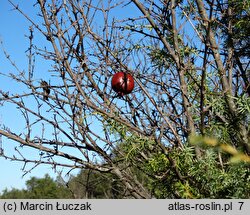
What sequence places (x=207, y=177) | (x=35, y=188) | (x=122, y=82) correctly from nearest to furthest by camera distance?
(x=207, y=177), (x=122, y=82), (x=35, y=188)

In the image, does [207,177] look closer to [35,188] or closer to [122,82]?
[122,82]

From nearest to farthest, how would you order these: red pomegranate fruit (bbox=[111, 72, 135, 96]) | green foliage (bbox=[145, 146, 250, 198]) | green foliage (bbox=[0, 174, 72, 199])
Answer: green foliage (bbox=[145, 146, 250, 198])
red pomegranate fruit (bbox=[111, 72, 135, 96])
green foliage (bbox=[0, 174, 72, 199])

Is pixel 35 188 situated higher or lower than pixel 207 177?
higher

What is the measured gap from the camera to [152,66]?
130 inches

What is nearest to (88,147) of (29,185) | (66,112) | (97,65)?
(66,112)

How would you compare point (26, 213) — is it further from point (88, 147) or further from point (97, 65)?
point (97, 65)

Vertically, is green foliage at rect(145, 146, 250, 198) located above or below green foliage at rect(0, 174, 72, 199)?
below

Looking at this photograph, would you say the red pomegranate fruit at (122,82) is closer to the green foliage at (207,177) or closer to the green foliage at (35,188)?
the green foliage at (207,177)

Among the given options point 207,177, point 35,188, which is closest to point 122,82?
point 207,177

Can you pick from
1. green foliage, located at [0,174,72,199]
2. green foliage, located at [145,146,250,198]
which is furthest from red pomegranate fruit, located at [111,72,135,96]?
green foliage, located at [0,174,72,199]

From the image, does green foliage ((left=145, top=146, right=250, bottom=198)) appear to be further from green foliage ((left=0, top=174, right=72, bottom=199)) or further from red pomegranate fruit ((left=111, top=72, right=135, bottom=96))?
green foliage ((left=0, top=174, right=72, bottom=199))

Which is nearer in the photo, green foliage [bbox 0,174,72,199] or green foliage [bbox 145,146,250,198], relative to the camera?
green foliage [bbox 145,146,250,198]

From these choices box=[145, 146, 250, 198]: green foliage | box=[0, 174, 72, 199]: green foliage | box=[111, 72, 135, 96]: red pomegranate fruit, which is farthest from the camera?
box=[0, 174, 72, 199]: green foliage

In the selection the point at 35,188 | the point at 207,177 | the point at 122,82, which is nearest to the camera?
the point at 207,177
